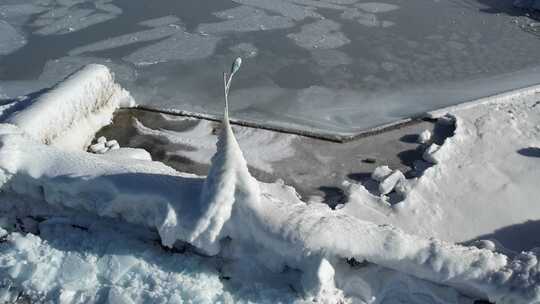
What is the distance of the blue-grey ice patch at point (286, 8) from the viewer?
9.81 meters

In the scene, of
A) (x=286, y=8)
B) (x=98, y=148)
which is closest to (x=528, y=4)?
(x=286, y=8)

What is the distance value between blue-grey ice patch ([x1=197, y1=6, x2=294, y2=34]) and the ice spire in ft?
18.1

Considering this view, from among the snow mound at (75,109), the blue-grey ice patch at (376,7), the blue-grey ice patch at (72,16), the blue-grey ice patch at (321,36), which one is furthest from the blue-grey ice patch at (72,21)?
the blue-grey ice patch at (376,7)

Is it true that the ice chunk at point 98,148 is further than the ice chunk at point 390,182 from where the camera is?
Yes

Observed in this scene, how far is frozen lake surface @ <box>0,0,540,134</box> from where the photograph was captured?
7.31 m

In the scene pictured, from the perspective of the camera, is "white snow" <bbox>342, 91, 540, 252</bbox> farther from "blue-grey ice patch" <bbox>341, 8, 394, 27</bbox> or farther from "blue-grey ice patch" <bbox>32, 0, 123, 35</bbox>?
"blue-grey ice patch" <bbox>32, 0, 123, 35</bbox>

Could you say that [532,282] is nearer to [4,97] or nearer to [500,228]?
[500,228]

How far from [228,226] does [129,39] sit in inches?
230

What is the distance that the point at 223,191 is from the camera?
13.3 ft

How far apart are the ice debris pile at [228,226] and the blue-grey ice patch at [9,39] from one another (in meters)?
4.47

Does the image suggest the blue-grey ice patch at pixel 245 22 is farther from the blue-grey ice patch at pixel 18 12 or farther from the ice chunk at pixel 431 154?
the ice chunk at pixel 431 154

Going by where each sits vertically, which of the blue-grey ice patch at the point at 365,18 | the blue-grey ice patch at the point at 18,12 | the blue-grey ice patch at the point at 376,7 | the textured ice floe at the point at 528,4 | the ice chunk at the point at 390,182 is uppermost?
the textured ice floe at the point at 528,4

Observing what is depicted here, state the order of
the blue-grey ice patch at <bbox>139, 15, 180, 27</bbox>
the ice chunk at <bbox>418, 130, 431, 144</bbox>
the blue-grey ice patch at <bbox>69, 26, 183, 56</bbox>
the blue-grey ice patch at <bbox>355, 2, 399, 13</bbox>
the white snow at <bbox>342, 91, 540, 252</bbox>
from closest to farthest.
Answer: the white snow at <bbox>342, 91, 540, 252</bbox> < the ice chunk at <bbox>418, 130, 431, 144</bbox> < the blue-grey ice patch at <bbox>69, 26, 183, 56</bbox> < the blue-grey ice patch at <bbox>139, 15, 180, 27</bbox> < the blue-grey ice patch at <bbox>355, 2, 399, 13</bbox>

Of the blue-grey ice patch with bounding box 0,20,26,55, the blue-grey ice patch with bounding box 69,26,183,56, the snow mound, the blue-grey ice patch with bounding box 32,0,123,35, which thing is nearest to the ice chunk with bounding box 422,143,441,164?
the snow mound
